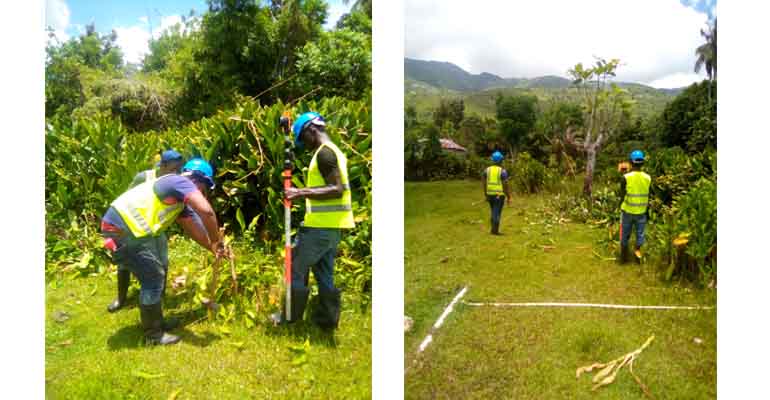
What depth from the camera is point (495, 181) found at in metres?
2.62

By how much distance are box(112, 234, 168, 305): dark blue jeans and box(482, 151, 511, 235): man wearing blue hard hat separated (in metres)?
1.85

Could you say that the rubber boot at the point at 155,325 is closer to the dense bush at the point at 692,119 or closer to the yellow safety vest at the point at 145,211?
the yellow safety vest at the point at 145,211

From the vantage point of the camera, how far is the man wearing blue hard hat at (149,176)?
2.47m

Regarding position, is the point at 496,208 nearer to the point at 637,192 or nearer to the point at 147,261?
the point at 637,192

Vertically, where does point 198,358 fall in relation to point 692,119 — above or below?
below

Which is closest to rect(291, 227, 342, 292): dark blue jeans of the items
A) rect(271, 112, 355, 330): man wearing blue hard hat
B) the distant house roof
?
rect(271, 112, 355, 330): man wearing blue hard hat

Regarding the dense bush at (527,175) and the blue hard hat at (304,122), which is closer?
the blue hard hat at (304,122)

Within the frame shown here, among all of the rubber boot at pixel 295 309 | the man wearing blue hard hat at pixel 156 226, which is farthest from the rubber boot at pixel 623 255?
the man wearing blue hard hat at pixel 156 226

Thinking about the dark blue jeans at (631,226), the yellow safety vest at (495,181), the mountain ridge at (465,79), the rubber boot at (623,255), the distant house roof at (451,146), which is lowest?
the rubber boot at (623,255)

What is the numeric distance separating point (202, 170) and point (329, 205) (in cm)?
72

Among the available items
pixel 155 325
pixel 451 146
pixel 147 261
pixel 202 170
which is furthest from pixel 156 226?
pixel 451 146
